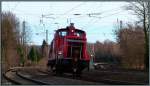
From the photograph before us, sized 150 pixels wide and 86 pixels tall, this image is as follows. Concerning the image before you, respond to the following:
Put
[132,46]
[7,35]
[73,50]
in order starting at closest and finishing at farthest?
[73,50], [7,35], [132,46]

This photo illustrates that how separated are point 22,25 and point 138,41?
23.3 metres

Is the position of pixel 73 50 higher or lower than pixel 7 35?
lower

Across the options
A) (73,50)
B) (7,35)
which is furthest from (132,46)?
(73,50)

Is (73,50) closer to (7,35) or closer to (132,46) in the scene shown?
(7,35)

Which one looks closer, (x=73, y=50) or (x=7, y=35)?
(x=73, y=50)

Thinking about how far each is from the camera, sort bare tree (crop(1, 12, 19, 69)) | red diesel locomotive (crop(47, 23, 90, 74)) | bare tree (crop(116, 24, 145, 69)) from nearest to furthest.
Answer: red diesel locomotive (crop(47, 23, 90, 74)) < bare tree (crop(1, 12, 19, 69)) < bare tree (crop(116, 24, 145, 69))

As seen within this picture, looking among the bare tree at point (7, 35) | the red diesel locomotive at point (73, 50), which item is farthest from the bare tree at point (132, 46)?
the red diesel locomotive at point (73, 50)

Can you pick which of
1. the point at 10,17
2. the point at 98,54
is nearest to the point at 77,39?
the point at 10,17

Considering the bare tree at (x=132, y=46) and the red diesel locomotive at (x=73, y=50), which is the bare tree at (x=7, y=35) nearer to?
the bare tree at (x=132, y=46)

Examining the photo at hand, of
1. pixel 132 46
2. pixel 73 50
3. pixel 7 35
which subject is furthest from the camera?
pixel 132 46

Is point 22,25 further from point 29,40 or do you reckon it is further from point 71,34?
point 71,34

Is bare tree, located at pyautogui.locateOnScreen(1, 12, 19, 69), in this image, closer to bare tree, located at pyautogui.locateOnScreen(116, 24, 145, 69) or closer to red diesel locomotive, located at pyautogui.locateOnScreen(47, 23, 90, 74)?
bare tree, located at pyautogui.locateOnScreen(116, 24, 145, 69)

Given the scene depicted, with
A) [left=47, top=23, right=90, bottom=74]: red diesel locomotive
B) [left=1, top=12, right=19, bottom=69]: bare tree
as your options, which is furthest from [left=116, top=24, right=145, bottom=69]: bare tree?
[left=47, top=23, right=90, bottom=74]: red diesel locomotive

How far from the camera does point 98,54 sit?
90.4 metres
